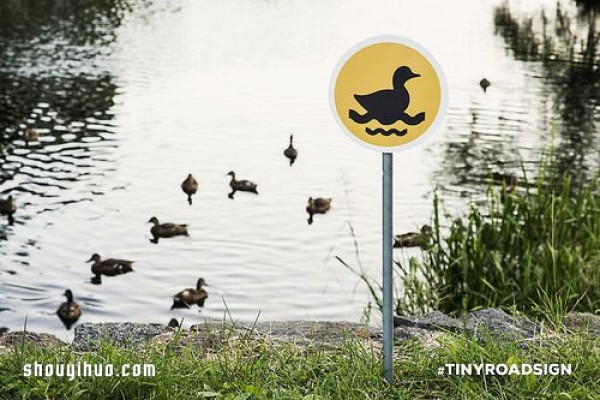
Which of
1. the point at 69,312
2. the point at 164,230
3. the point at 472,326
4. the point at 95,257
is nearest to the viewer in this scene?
the point at 472,326

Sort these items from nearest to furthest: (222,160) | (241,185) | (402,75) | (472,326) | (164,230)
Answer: (402,75) → (472,326) → (164,230) → (241,185) → (222,160)

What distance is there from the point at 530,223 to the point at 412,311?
3.87ft

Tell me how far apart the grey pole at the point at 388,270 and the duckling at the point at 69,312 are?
510cm

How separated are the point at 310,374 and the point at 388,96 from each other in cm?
97

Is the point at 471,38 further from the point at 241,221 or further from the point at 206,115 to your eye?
the point at 241,221

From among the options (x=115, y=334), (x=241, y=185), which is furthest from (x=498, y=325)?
(x=241, y=185)

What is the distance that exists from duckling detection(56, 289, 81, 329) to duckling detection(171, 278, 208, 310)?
2.48 feet

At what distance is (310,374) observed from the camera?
3.53 metres

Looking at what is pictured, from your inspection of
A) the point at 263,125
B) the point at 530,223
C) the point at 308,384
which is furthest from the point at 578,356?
the point at 263,125

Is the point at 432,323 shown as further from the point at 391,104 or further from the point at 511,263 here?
the point at 511,263

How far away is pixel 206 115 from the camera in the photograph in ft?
46.4

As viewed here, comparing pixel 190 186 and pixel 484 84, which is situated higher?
pixel 484 84

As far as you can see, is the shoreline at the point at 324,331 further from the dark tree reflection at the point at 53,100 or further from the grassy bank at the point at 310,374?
the dark tree reflection at the point at 53,100

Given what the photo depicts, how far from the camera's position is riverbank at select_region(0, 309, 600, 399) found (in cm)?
334
